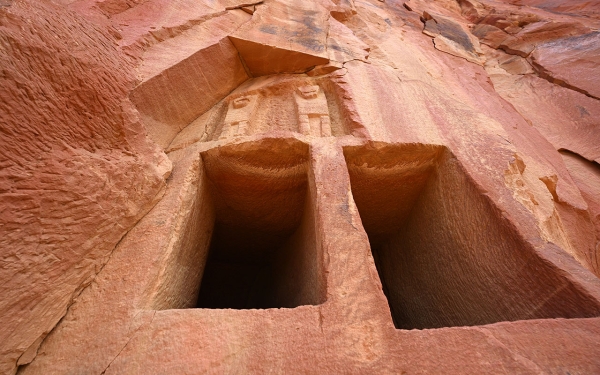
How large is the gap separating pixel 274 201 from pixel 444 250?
163cm

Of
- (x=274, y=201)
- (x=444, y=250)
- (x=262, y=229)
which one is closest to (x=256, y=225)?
(x=262, y=229)

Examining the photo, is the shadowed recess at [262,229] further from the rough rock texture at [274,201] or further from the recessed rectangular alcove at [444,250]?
the recessed rectangular alcove at [444,250]

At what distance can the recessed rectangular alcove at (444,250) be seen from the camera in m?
1.66

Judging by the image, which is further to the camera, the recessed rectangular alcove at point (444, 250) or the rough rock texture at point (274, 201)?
the recessed rectangular alcove at point (444, 250)

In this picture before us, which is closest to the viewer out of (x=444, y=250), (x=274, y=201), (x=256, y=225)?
(x=444, y=250)

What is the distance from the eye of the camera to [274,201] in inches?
117

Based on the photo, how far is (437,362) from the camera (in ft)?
3.85

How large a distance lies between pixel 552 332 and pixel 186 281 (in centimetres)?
218

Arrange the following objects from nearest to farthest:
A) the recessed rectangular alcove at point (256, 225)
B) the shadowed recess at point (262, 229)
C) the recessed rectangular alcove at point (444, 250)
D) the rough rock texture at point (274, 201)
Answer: the rough rock texture at point (274, 201), the recessed rectangular alcove at point (444, 250), the recessed rectangular alcove at point (256, 225), the shadowed recess at point (262, 229)

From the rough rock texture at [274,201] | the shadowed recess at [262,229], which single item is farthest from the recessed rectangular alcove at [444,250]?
the shadowed recess at [262,229]

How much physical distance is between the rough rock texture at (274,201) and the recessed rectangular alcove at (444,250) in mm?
16

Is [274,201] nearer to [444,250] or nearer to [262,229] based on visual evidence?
[262,229]

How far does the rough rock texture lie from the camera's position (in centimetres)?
129

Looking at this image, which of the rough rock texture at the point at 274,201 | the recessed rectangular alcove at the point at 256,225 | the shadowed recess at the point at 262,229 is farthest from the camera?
the shadowed recess at the point at 262,229
